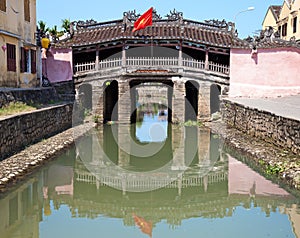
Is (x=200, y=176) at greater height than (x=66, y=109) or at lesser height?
lesser

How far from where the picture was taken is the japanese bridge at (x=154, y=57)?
72.6ft

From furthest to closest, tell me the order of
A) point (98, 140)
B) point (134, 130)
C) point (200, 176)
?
point (134, 130)
point (98, 140)
point (200, 176)

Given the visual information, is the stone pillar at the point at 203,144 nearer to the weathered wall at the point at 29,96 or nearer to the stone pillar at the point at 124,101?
the stone pillar at the point at 124,101

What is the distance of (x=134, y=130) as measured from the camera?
21.6 metres

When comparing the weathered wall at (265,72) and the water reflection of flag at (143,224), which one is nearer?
the water reflection of flag at (143,224)

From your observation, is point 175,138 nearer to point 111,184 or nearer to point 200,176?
point 200,176

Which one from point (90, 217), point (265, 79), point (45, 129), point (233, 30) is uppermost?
point (233, 30)

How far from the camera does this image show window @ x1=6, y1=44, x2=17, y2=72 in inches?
674

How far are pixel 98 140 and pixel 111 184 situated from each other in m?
7.18

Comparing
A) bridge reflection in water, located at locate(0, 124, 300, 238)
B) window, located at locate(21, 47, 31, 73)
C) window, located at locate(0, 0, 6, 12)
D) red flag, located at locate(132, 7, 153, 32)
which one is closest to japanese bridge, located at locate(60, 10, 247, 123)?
red flag, located at locate(132, 7, 153, 32)

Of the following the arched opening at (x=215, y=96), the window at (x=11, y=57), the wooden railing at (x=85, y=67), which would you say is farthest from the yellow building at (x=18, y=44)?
the arched opening at (x=215, y=96)

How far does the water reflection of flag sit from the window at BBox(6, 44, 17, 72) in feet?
36.3

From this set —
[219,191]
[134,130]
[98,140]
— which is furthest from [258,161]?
[134,130]

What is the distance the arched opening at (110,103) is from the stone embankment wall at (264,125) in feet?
22.1
